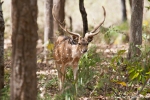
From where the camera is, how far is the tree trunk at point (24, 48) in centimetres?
555

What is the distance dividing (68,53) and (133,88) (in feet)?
6.22

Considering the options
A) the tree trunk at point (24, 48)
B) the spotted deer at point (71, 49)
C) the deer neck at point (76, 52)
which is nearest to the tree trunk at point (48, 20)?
the spotted deer at point (71, 49)

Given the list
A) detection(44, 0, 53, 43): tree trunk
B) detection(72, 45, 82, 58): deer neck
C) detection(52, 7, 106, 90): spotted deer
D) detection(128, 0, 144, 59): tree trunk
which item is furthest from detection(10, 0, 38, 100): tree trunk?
detection(44, 0, 53, 43): tree trunk

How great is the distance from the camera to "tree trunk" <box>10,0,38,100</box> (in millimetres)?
5547

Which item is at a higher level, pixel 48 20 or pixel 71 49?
pixel 48 20

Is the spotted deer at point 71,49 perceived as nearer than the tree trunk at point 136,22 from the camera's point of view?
Yes

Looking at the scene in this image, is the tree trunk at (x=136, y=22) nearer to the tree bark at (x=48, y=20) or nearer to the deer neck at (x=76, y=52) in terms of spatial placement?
the deer neck at (x=76, y=52)

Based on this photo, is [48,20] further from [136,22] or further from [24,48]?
[24,48]

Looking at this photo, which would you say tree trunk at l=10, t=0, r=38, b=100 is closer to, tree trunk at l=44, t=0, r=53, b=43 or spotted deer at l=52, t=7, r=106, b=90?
spotted deer at l=52, t=7, r=106, b=90

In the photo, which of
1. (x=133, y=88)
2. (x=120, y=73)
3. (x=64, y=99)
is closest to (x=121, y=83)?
(x=133, y=88)

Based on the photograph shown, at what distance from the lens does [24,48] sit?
18.4 feet

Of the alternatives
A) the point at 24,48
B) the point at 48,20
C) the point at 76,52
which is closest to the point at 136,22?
the point at 76,52

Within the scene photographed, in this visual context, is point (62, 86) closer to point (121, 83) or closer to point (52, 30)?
point (121, 83)

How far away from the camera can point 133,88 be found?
9.01 meters
